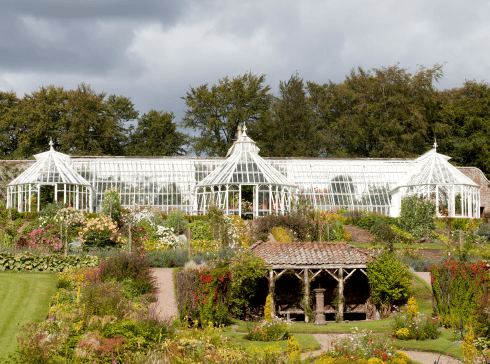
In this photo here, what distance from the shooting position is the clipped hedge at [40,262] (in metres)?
16.3

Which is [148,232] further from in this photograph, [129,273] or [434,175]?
[434,175]

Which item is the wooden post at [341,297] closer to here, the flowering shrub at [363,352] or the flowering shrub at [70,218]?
the flowering shrub at [363,352]

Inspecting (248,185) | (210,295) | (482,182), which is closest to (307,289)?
(210,295)

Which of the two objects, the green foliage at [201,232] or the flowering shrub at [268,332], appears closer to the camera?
the flowering shrub at [268,332]

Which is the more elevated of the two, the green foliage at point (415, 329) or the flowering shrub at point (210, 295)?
the flowering shrub at point (210, 295)

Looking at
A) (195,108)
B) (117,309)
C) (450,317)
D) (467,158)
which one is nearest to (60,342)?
(117,309)

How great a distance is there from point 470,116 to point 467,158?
11.8 ft

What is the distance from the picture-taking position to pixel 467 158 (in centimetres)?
4500

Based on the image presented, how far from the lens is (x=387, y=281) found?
15.2 meters

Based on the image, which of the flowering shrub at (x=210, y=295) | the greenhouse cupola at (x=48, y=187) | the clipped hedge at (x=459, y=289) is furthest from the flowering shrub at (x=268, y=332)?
the greenhouse cupola at (x=48, y=187)

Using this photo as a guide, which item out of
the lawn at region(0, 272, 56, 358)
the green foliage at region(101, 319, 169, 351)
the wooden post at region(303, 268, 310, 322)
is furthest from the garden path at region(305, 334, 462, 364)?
the lawn at region(0, 272, 56, 358)

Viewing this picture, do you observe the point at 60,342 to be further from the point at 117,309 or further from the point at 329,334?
the point at 329,334

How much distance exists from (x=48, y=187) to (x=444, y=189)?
23.5m

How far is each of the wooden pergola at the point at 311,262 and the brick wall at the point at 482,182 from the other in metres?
25.2
